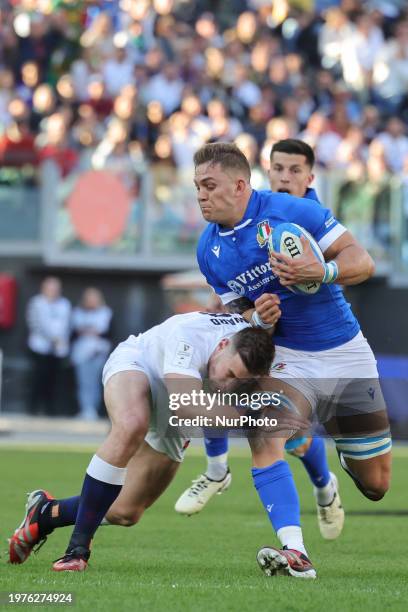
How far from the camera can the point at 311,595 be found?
5.78 metres

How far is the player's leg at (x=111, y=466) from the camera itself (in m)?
6.66

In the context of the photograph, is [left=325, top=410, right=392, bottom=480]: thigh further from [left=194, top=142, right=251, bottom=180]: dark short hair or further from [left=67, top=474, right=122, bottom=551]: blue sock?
[left=194, top=142, right=251, bottom=180]: dark short hair

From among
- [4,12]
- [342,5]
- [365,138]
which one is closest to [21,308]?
[4,12]

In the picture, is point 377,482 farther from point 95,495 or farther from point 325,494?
point 325,494

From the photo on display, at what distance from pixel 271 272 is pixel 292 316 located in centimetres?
33

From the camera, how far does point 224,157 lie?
6855 mm

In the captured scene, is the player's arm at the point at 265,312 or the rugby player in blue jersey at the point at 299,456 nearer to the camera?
the player's arm at the point at 265,312

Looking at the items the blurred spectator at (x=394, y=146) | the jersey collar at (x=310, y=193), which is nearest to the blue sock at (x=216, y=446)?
the jersey collar at (x=310, y=193)

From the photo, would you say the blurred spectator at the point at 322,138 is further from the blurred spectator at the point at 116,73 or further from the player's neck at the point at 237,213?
the player's neck at the point at 237,213

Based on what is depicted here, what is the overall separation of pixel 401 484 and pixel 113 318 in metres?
8.74

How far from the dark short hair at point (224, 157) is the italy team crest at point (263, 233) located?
26 cm

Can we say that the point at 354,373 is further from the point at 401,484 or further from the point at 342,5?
the point at 342,5

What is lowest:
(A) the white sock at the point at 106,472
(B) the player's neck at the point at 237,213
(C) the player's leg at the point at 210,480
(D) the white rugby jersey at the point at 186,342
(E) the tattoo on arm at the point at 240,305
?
(C) the player's leg at the point at 210,480

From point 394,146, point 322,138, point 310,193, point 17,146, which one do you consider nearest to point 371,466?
point 310,193
